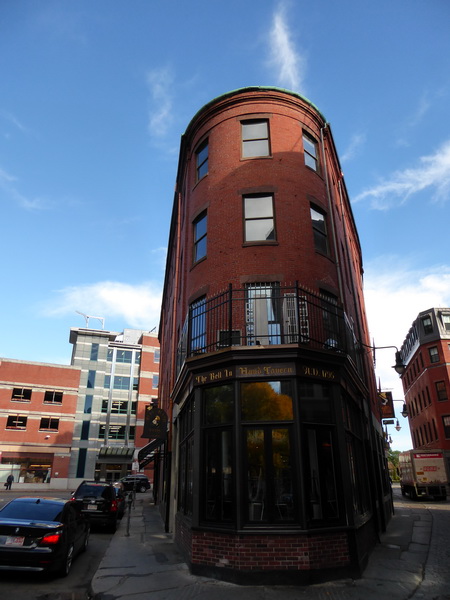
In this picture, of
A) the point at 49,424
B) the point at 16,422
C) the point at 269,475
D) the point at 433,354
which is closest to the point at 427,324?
the point at 433,354

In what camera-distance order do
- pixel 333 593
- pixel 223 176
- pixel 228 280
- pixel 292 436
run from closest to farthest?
pixel 333 593 → pixel 292 436 → pixel 228 280 → pixel 223 176

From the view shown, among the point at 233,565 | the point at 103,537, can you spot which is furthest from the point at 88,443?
the point at 233,565

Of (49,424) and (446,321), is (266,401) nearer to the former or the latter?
(49,424)

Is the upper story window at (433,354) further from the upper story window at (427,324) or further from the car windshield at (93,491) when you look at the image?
the car windshield at (93,491)

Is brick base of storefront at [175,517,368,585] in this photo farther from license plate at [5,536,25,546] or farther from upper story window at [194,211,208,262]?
upper story window at [194,211,208,262]

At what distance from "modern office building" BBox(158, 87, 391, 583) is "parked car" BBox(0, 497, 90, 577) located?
105 inches

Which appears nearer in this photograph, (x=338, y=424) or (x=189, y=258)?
(x=338, y=424)

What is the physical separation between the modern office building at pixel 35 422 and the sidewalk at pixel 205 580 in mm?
39407

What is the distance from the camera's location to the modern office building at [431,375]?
5031cm

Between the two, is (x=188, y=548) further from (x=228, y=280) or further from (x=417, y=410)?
(x=417, y=410)

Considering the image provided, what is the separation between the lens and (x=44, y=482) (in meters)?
47.1

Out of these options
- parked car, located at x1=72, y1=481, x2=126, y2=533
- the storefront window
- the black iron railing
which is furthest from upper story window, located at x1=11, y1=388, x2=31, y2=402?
the storefront window

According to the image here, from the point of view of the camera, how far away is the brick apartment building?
4709 centimetres

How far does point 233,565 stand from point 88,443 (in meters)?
50.6
